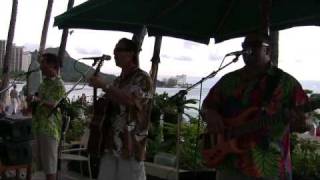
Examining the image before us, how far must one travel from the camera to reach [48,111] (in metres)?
5.77

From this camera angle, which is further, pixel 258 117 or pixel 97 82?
pixel 97 82

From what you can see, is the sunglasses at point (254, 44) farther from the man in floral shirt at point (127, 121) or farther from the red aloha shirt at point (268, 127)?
the man in floral shirt at point (127, 121)

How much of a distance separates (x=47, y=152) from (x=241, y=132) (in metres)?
2.99

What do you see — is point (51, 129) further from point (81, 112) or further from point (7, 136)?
point (81, 112)

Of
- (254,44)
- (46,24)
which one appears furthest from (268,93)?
(46,24)

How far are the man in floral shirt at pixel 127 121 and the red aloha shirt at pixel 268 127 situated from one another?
76 centimetres

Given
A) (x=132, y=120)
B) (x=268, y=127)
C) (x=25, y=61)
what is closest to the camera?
(x=268, y=127)

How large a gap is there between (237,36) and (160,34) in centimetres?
69

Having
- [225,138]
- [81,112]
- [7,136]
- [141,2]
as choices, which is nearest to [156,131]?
[7,136]

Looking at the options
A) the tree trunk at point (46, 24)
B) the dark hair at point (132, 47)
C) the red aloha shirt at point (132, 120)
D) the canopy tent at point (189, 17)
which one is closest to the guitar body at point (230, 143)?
the red aloha shirt at point (132, 120)

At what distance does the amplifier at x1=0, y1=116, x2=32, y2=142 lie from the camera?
21.8 ft

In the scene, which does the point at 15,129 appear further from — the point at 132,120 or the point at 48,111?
the point at 132,120

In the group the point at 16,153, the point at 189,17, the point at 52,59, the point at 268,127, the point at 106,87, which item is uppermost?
the point at 189,17

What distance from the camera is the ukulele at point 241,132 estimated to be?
3.29m
